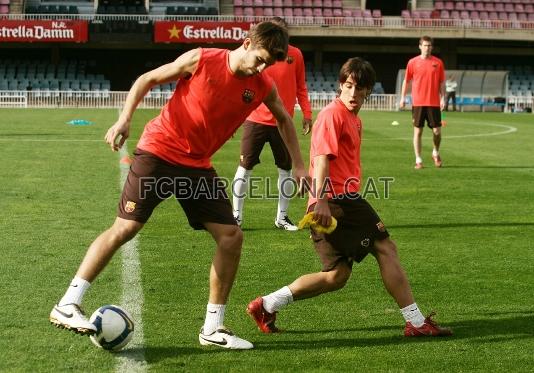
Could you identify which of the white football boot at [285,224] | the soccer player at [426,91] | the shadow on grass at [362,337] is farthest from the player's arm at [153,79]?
the soccer player at [426,91]

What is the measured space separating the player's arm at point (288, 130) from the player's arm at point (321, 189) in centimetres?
9

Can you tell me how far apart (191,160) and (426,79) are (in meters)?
10.8

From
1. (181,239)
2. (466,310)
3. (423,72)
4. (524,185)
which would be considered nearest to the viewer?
(466,310)

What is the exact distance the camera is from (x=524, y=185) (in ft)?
45.0

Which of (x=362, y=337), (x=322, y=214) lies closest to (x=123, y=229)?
(x=322, y=214)

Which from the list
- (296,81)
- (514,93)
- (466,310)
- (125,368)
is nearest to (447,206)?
(296,81)

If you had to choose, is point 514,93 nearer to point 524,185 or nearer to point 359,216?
point 524,185

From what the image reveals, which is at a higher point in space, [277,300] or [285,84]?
[285,84]

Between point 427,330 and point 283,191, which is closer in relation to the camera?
point 427,330

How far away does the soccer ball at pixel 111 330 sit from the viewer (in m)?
5.14

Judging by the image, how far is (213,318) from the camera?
542 cm

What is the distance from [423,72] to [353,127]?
10.4m

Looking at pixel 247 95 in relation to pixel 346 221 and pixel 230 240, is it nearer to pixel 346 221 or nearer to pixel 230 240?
pixel 230 240

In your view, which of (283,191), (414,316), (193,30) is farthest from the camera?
(193,30)
